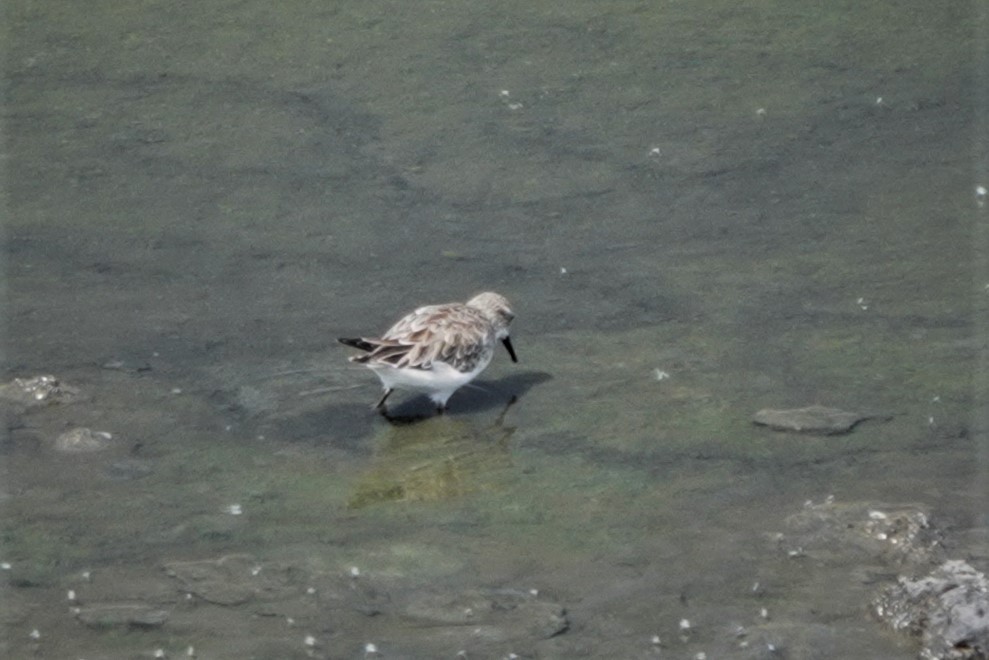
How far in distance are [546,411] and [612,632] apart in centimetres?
208

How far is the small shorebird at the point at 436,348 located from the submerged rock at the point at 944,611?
103 inches

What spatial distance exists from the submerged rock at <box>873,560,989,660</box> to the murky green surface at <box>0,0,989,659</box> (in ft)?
0.30

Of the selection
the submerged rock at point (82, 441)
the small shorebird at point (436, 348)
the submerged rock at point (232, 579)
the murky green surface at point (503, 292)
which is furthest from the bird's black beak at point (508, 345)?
the submerged rock at point (232, 579)

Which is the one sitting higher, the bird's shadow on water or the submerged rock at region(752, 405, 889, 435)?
the submerged rock at region(752, 405, 889, 435)

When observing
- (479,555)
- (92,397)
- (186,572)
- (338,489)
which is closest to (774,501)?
(479,555)

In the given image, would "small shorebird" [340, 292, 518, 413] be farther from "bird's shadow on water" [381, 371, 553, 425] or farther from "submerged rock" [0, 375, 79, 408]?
"submerged rock" [0, 375, 79, 408]

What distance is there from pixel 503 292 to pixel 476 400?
100 cm

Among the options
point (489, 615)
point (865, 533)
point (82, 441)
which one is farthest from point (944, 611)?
point (82, 441)

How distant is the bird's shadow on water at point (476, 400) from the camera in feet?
28.8

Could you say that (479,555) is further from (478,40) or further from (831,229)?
(478,40)

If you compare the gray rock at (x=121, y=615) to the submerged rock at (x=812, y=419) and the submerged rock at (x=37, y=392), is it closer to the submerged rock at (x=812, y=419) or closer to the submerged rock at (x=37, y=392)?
the submerged rock at (x=37, y=392)

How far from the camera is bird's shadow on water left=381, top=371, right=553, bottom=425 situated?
28.8 feet

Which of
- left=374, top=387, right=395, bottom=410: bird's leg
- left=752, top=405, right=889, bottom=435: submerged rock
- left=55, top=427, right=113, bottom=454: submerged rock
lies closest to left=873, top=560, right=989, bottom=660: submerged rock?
left=752, top=405, right=889, bottom=435: submerged rock

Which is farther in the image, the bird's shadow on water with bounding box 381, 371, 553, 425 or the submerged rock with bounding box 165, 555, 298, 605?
the bird's shadow on water with bounding box 381, 371, 553, 425
